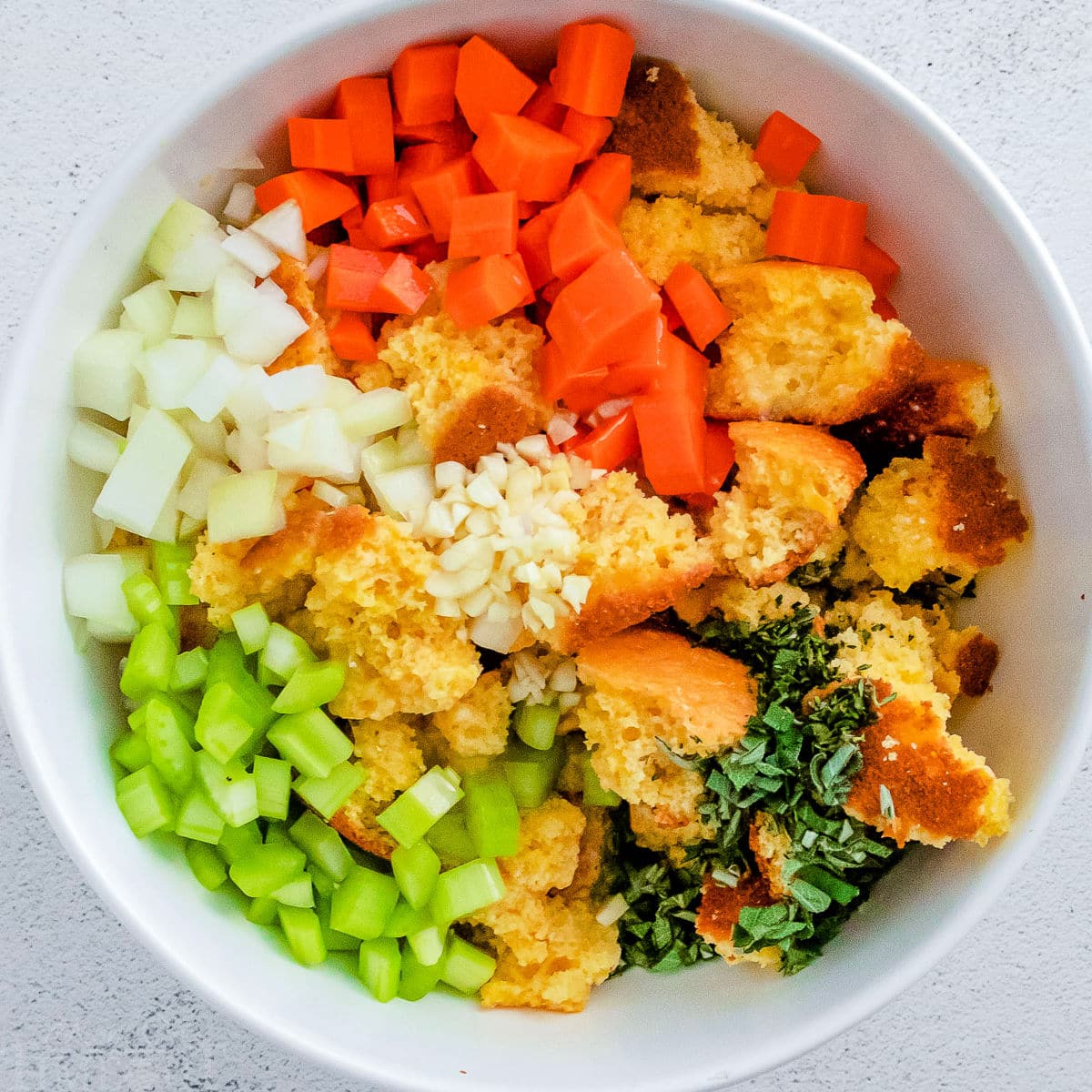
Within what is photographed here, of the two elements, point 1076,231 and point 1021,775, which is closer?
point 1021,775

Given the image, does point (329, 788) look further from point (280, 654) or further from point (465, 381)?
point (465, 381)

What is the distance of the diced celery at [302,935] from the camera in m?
1.58

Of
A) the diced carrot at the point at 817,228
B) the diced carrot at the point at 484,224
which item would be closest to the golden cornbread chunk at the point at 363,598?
the diced carrot at the point at 484,224

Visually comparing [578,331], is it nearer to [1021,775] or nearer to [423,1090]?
[1021,775]

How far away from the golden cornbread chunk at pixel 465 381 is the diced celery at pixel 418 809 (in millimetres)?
521

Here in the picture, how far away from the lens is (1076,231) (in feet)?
6.03

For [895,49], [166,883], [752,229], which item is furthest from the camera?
[895,49]

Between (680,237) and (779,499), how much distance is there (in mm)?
457

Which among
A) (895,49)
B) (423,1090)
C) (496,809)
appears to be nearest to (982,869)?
(496,809)

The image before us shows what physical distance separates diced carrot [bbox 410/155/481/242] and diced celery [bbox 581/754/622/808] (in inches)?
35.7

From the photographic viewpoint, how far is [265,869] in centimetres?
158

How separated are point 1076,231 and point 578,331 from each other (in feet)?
3.35

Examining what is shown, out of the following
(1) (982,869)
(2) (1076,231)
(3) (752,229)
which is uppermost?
(2) (1076,231)

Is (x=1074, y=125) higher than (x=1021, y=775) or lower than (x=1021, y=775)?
higher
